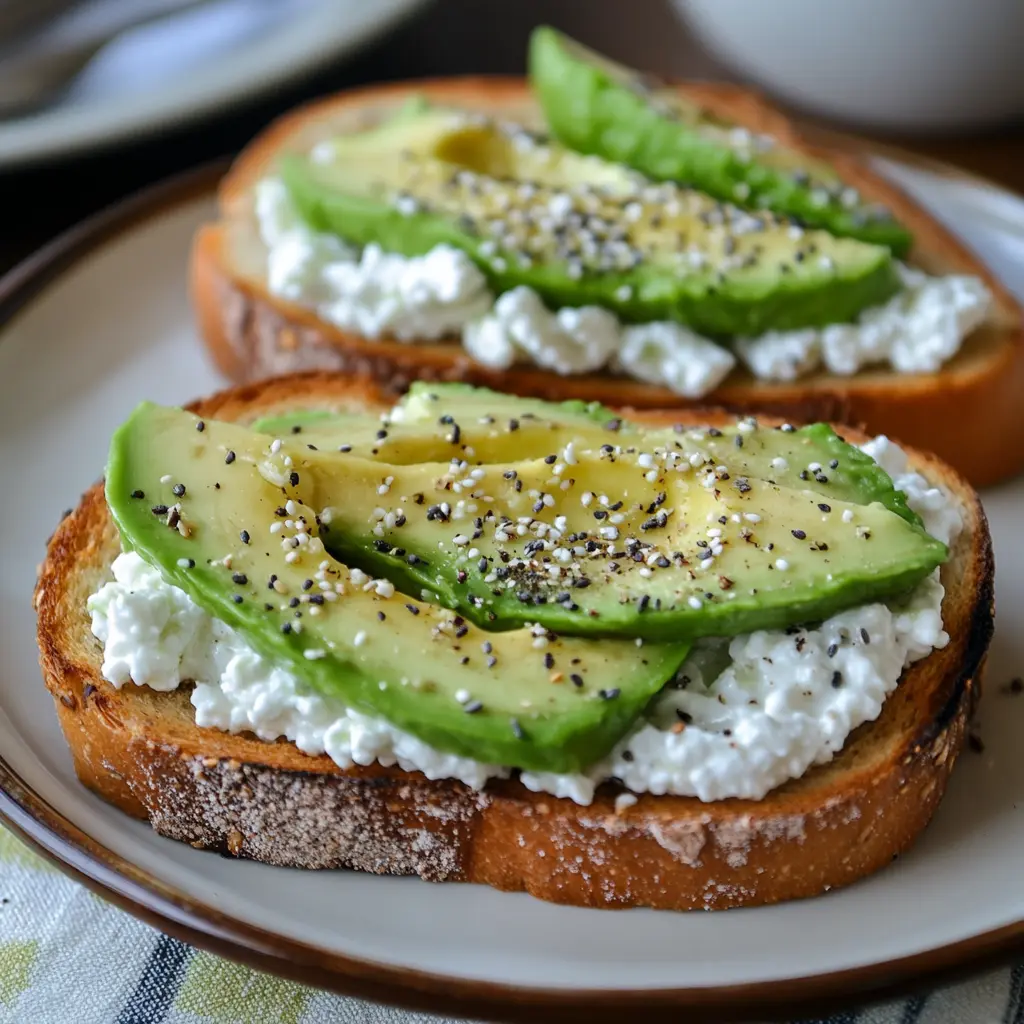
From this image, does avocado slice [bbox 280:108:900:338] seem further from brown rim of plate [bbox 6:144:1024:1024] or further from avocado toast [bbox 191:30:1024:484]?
brown rim of plate [bbox 6:144:1024:1024]

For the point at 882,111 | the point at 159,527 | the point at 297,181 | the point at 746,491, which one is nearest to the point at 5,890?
the point at 159,527

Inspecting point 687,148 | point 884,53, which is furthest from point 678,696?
point 884,53

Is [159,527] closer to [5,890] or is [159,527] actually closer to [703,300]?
[5,890]

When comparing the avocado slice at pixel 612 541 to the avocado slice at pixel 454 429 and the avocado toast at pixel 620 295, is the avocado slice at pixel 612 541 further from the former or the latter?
the avocado toast at pixel 620 295

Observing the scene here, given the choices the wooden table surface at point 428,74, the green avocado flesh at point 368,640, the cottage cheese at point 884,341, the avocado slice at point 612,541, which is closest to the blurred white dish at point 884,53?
the wooden table surface at point 428,74

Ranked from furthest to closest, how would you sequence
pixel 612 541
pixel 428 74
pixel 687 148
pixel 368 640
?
pixel 428 74
pixel 687 148
pixel 612 541
pixel 368 640

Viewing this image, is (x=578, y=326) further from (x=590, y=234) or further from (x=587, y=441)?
(x=587, y=441)
